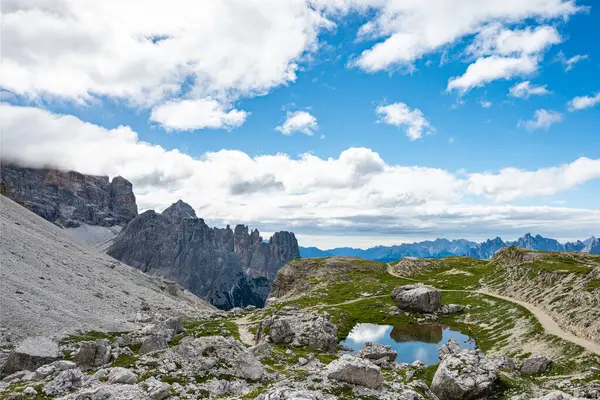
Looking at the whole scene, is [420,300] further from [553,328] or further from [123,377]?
[123,377]

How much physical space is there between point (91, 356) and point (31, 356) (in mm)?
7844

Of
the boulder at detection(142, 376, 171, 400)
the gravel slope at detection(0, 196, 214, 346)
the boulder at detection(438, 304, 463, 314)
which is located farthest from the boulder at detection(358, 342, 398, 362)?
the gravel slope at detection(0, 196, 214, 346)

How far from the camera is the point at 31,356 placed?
49844mm

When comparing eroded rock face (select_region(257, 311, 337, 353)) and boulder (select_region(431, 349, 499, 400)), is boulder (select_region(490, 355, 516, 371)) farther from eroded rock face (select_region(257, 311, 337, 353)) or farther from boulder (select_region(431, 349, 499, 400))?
eroded rock face (select_region(257, 311, 337, 353))

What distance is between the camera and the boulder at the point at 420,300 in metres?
114

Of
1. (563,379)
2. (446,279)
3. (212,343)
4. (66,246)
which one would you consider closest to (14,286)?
(212,343)

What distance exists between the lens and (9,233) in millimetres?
120250

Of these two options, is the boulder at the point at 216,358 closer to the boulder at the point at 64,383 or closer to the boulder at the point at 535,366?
the boulder at the point at 64,383

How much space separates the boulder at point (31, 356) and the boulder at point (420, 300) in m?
96.8

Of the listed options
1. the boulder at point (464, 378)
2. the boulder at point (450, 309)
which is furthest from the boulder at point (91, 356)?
→ the boulder at point (450, 309)

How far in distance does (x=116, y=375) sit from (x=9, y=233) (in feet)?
386

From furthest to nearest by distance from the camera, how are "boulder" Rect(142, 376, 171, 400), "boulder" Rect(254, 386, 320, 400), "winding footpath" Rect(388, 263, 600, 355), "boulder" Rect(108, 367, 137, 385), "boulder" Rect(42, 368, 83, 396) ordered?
"winding footpath" Rect(388, 263, 600, 355)
"boulder" Rect(42, 368, 83, 396)
"boulder" Rect(108, 367, 137, 385)
"boulder" Rect(142, 376, 171, 400)
"boulder" Rect(254, 386, 320, 400)

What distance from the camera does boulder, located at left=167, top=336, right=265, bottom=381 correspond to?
39.8m

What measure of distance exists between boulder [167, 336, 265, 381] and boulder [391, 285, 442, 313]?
3367 inches
